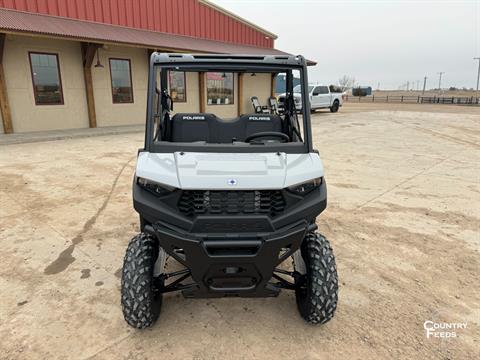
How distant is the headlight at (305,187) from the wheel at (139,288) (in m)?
1.10

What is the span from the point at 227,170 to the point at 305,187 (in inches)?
21.3

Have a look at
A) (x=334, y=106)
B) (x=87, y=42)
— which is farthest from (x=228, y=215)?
(x=334, y=106)

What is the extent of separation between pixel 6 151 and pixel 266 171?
347 inches

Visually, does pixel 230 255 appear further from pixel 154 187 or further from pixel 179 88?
pixel 179 88

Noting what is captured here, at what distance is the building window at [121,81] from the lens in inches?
527

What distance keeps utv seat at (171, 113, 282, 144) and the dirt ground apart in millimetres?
1434

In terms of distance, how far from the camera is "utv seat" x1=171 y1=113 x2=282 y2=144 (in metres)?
3.27

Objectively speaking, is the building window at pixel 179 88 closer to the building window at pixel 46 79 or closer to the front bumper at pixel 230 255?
the building window at pixel 46 79

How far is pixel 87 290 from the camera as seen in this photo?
9.34ft

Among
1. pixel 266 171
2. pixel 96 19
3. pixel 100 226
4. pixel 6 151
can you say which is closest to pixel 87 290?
pixel 100 226

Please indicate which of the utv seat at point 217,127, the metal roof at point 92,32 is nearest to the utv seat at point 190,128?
the utv seat at point 217,127

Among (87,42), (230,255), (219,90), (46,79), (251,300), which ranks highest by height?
(87,42)

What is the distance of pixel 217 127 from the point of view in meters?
3.38

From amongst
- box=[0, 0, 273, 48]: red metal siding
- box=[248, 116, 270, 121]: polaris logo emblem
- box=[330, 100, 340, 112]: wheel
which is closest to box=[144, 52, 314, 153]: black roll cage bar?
box=[248, 116, 270, 121]: polaris logo emblem
